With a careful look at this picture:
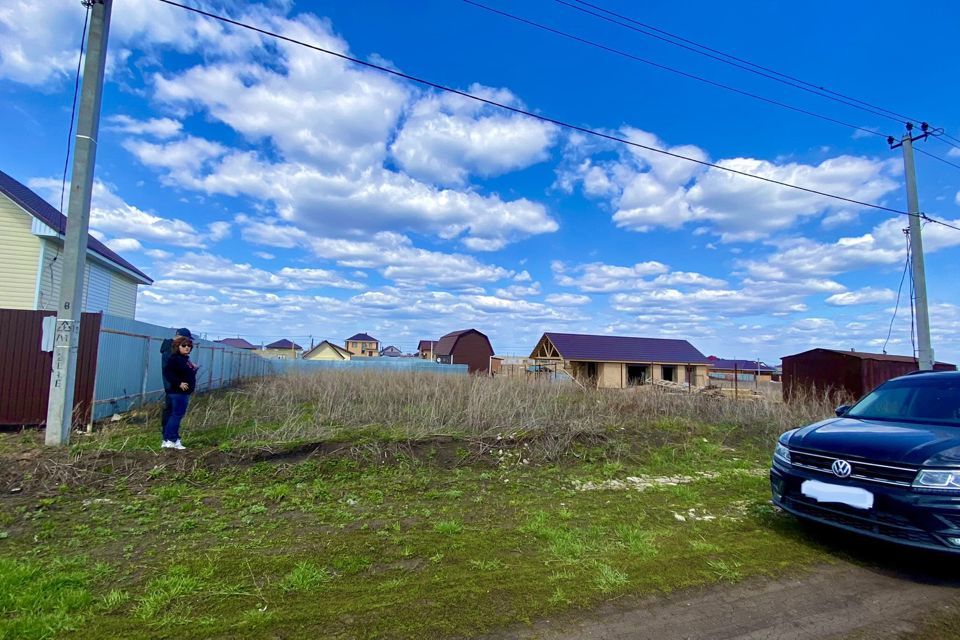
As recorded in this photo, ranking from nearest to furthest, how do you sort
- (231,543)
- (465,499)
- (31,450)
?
(231,543) < (465,499) < (31,450)

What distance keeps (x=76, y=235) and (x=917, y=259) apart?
1552 cm

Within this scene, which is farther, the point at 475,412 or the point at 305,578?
the point at 475,412

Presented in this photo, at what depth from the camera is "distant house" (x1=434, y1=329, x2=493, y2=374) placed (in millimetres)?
43188

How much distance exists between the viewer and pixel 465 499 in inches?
200

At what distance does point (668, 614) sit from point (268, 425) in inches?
269

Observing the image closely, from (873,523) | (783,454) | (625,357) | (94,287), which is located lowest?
(873,523)

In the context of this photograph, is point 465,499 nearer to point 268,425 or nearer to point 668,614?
point 668,614

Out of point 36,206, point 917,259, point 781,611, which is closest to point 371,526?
point 781,611

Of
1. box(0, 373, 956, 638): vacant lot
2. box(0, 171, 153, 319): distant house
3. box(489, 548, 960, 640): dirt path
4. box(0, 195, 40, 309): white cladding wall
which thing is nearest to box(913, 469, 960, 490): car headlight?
box(489, 548, 960, 640): dirt path

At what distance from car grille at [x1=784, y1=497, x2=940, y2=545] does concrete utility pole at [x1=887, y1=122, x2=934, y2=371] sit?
30.9 feet

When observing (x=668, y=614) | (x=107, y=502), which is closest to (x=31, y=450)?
(x=107, y=502)

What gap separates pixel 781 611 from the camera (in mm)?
2910

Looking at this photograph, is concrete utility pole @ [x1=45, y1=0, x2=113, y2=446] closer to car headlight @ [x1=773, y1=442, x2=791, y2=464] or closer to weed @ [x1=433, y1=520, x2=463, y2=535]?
weed @ [x1=433, y1=520, x2=463, y2=535]

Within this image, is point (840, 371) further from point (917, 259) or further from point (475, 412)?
point (475, 412)
